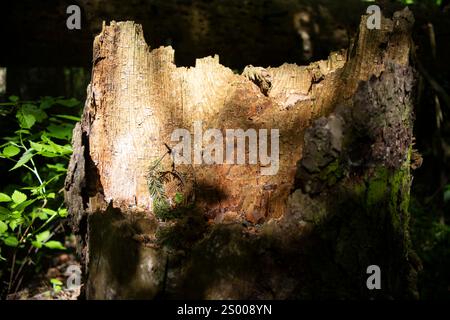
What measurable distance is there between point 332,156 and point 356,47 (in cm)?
69

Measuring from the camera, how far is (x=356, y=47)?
6.89ft

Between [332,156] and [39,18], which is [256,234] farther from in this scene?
[39,18]

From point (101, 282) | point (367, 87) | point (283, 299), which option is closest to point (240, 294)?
point (283, 299)

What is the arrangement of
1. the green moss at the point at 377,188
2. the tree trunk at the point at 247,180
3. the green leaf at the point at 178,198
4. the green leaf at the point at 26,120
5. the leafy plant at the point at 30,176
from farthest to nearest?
the green leaf at the point at 26,120 < the leafy plant at the point at 30,176 < the green leaf at the point at 178,198 < the green moss at the point at 377,188 < the tree trunk at the point at 247,180

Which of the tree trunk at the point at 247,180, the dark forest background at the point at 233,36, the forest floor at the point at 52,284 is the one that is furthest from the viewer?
the dark forest background at the point at 233,36

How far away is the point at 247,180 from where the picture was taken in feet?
7.00

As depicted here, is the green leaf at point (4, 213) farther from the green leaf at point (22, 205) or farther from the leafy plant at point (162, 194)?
the leafy plant at point (162, 194)

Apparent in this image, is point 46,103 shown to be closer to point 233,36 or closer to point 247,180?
point 247,180

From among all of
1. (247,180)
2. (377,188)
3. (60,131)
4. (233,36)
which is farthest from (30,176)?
(377,188)

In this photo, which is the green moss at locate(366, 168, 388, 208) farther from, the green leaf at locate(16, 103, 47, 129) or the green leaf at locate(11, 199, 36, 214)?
the green leaf at locate(16, 103, 47, 129)

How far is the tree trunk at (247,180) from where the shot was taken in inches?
62.5

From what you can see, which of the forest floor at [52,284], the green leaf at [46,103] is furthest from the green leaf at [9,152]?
the forest floor at [52,284]

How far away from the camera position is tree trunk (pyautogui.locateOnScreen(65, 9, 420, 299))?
159cm

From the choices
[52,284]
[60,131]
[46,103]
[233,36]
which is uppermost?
[233,36]
